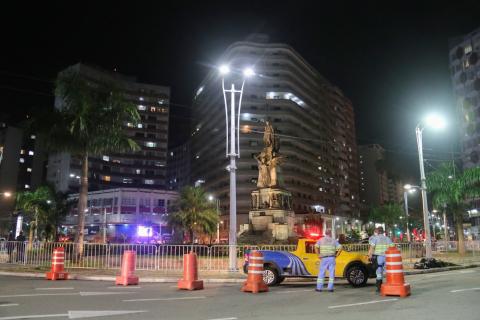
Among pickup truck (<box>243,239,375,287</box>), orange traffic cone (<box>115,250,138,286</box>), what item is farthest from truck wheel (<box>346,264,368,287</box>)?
orange traffic cone (<box>115,250,138,286</box>)

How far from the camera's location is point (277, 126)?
101 m

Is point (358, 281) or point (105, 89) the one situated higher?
point (105, 89)

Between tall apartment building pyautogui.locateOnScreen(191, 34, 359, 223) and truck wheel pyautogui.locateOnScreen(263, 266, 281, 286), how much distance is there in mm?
75382

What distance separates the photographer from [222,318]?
8.73m

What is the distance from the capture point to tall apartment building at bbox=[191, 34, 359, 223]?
9856cm

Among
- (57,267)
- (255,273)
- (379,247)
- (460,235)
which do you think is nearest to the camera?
(255,273)

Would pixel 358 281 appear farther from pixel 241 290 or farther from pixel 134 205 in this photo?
pixel 134 205

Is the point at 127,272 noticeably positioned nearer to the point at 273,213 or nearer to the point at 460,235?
the point at 273,213

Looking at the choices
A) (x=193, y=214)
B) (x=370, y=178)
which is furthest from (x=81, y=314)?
(x=370, y=178)

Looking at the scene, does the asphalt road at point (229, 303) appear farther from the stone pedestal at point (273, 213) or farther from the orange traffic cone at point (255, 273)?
the stone pedestal at point (273, 213)

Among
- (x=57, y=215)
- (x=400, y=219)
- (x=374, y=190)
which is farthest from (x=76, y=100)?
(x=374, y=190)

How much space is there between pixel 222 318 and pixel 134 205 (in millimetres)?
83255

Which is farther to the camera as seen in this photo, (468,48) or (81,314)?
(468,48)

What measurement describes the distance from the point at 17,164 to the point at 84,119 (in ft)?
355
